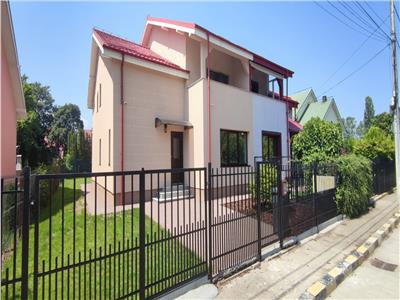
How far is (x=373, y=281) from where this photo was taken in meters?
4.57

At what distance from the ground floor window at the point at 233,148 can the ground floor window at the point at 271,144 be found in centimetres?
175

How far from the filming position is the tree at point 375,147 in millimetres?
13673

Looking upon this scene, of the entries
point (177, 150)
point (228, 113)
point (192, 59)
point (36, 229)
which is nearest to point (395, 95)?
point (228, 113)

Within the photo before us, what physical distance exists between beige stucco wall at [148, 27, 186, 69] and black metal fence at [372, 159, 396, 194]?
34.7 feet

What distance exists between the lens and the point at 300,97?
3098cm

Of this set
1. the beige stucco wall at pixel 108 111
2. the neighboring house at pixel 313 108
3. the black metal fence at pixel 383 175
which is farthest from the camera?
the neighboring house at pixel 313 108

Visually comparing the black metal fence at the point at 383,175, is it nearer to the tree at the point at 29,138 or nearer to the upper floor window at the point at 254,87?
the upper floor window at the point at 254,87

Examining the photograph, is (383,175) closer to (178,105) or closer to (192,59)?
(178,105)

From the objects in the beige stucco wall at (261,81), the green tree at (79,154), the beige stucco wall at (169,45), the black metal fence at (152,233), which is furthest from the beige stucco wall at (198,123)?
the green tree at (79,154)

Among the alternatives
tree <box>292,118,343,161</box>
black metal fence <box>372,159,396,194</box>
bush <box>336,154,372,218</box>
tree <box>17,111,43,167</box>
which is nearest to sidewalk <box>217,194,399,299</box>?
bush <box>336,154,372,218</box>

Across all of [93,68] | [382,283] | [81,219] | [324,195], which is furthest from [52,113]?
[382,283]

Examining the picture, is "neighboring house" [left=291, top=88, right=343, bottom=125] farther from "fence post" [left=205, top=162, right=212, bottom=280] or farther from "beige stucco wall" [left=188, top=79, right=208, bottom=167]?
"fence post" [left=205, top=162, right=212, bottom=280]

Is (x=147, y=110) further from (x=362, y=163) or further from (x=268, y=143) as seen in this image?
(x=362, y=163)

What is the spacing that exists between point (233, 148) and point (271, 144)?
135 inches
